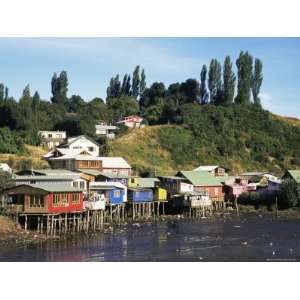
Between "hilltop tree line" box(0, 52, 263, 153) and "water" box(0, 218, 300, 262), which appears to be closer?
"water" box(0, 218, 300, 262)

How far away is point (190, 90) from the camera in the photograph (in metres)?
111

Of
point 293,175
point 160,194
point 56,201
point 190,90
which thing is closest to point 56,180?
point 56,201

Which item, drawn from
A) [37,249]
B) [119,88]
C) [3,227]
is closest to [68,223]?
[3,227]

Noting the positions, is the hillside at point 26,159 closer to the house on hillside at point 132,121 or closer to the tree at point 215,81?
the house on hillside at point 132,121

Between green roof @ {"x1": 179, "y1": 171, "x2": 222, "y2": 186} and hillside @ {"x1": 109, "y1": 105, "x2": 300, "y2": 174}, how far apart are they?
14.7 m

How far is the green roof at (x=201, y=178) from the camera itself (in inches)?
2638

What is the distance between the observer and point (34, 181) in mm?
49375

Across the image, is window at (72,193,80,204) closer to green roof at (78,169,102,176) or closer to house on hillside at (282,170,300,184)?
green roof at (78,169,102,176)

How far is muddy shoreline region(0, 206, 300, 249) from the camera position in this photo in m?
38.7

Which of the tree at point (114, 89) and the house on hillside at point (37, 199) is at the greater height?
the tree at point (114, 89)

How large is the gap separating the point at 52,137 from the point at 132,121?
17.3 meters

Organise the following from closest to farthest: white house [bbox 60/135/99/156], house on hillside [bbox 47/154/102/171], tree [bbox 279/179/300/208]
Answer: tree [bbox 279/179/300/208], house on hillside [bbox 47/154/102/171], white house [bbox 60/135/99/156]

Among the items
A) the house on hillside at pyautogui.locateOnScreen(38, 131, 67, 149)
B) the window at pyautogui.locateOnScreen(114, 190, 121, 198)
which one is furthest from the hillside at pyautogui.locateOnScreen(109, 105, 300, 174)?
the window at pyautogui.locateOnScreen(114, 190, 121, 198)

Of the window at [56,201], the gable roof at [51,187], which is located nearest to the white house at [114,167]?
the gable roof at [51,187]
